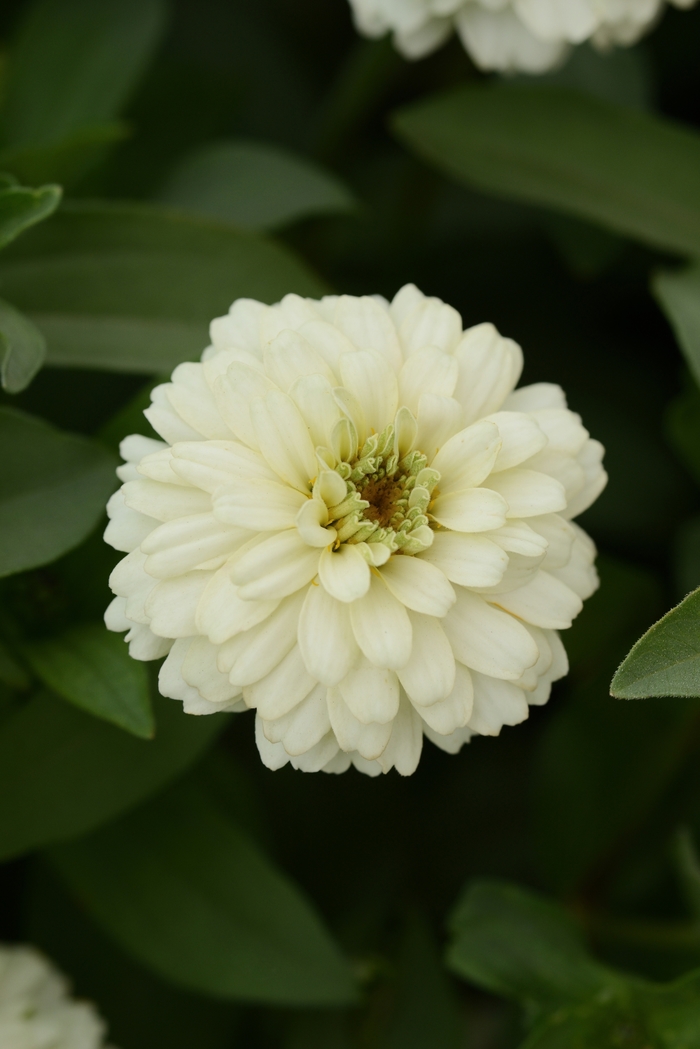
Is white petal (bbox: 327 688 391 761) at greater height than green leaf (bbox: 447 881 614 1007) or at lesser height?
greater

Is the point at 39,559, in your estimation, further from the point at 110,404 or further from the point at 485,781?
the point at 485,781

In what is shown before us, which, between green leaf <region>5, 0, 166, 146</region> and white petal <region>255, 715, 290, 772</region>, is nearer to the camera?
white petal <region>255, 715, 290, 772</region>

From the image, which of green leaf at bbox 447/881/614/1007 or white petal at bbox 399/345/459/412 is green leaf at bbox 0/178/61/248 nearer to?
white petal at bbox 399/345/459/412

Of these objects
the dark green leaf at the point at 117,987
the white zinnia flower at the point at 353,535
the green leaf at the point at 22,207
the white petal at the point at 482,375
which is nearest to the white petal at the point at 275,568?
the white zinnia flower at the point at 353,535

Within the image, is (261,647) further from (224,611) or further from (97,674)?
(97,674)

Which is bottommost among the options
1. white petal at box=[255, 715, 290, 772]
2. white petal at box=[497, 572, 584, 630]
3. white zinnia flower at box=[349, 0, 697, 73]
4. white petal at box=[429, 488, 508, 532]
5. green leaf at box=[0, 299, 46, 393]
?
white petal at box=[255, 715, 290, 772]

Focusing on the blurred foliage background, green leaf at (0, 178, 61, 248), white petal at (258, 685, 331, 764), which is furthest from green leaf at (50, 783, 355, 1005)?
green leaf at (0, 178, 61, 248)

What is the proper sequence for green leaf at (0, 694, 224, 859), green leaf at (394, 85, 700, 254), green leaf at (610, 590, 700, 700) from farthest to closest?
green leaf at (394, 85, 700, 254), green leaf at (0, 694, 224, 859), green leaf at (610, 590, 700, 700)
